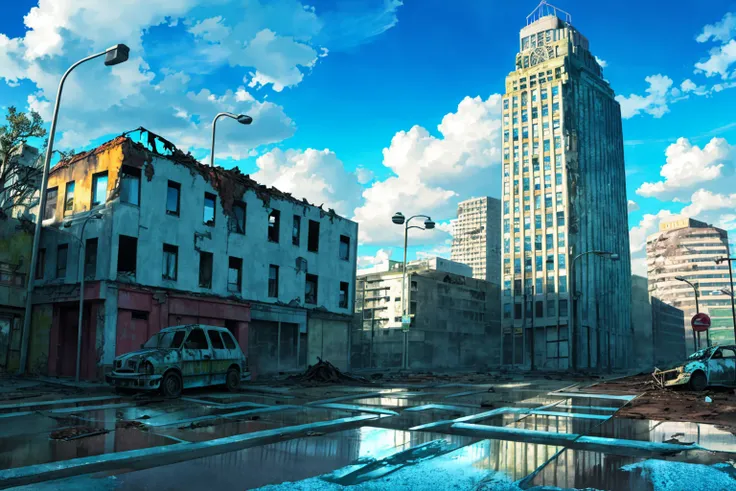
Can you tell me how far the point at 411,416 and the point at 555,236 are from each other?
243 feet

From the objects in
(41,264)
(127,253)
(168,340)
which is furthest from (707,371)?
(41,264)

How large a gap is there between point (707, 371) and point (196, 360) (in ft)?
52.0

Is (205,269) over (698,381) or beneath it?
over

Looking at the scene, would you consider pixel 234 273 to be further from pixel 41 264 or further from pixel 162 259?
pixel 41 264

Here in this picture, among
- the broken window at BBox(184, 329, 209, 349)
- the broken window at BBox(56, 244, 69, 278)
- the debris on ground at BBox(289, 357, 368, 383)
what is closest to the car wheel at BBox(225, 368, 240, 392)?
the broken window at BBox(184, 329, 209, 349)

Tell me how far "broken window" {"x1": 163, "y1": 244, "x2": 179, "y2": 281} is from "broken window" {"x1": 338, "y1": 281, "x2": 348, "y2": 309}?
501 inches

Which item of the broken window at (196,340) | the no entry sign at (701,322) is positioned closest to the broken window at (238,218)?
the broken window at (196,340)

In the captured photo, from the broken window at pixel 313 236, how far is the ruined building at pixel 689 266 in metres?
151

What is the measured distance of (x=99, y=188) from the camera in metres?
25.5

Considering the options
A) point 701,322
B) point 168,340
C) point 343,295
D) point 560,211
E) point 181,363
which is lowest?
point 181,363

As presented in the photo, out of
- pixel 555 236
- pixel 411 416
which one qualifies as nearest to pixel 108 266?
pixel 411 416

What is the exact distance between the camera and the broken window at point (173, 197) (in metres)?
26.7

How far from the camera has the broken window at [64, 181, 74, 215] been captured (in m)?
26.6

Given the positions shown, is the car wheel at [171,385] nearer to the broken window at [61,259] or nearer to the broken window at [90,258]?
the broken window at [90,258]
